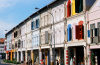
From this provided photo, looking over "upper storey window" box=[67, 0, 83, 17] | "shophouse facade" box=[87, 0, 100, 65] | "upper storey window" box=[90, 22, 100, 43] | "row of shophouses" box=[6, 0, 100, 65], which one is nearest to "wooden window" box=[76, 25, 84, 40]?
"row of shophouses" box=[6, 0, 100, 65]

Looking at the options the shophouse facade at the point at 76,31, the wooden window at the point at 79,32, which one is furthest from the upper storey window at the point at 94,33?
the wooden window at the point at 79,32

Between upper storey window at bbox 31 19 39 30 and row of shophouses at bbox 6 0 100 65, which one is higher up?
upper storey window at bbox 31 19 39 30

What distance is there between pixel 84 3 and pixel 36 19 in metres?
22.2

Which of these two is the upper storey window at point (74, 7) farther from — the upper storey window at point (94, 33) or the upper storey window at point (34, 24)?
the upper storey window at point (34, 24)

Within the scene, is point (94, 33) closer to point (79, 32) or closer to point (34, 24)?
point (79, 32)

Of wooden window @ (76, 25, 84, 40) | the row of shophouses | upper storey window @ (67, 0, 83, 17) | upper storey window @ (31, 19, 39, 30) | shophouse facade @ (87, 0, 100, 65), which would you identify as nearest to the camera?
shophouse facade @ (87, 0, 100, 65)

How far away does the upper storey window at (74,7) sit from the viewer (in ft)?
105

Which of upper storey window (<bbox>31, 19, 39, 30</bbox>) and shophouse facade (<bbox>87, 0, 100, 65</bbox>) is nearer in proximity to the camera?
shophouse facade (<bbox>87, 0, 100, 65</bbox>)

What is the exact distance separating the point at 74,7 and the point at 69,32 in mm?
3844

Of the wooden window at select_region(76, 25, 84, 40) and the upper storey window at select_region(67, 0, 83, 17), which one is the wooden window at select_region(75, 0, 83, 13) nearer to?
the upper storey window at select_region(67, 0, 83, 17)

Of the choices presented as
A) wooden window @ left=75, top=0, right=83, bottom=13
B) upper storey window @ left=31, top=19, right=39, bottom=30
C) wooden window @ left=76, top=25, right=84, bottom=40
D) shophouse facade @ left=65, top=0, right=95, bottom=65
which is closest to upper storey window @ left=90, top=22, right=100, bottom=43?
shophouse facade @ left=65, top=0, right=95, bottom=65

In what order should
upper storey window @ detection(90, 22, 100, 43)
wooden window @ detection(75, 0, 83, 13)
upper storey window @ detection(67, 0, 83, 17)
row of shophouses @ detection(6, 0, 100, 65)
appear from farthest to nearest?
upper storey window @ detection(67, 0, 83, 17) → wooden window @ detection(75, 0, 83, 13) → row of shophouses @ detection(6, 0, 100, 65) → upper storey window @ detection(90, 22, 100, 43)

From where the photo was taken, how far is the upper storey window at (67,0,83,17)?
31953 millimetres

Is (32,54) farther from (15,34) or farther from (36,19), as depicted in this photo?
(15,34)
